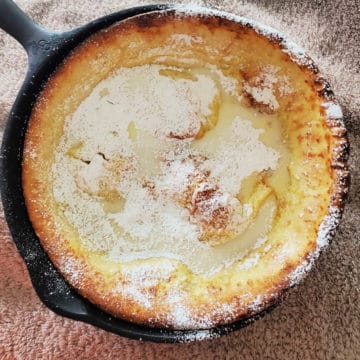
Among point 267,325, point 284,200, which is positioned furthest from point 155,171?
point 267,325

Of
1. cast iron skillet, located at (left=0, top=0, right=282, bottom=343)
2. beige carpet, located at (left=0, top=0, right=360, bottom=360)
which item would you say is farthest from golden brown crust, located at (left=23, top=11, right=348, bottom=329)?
beige carpet, located at (left=0, top=0, right=360, bottom=360)

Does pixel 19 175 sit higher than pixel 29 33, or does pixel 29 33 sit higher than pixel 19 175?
pixel 29 33

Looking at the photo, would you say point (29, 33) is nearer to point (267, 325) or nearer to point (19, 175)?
point (19, 175)

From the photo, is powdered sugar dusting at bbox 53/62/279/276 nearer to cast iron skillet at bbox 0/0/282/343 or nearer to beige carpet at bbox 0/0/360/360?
cast iron skillet at bbox 0/0/282/343

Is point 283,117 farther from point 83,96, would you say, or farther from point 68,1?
point 68,1

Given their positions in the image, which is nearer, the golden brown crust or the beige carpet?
the golden brown crust

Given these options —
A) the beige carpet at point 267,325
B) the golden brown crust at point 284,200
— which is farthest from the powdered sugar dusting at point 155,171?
the beige carpet at point 267,325

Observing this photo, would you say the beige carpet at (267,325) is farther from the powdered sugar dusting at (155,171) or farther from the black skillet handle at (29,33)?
the black skillet handle at (29,33)

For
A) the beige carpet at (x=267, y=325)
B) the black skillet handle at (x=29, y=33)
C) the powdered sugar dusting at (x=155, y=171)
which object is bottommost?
the beige carpet at (x=267, y=325)
